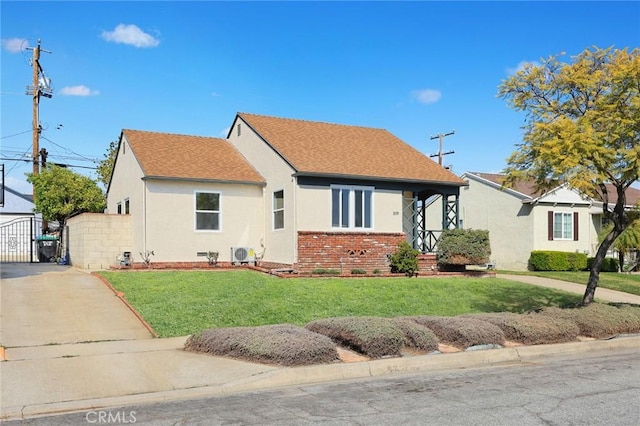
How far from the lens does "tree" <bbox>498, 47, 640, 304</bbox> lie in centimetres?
1212

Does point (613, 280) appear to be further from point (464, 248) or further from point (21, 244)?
point (21, 244)

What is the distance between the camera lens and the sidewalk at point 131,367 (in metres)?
7.19

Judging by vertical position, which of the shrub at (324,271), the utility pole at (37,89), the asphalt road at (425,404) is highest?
the utility pole at (37,89)

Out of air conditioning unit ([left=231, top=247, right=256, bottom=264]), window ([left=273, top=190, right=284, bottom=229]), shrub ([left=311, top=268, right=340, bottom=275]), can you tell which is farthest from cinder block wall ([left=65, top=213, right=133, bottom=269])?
shrub ([left=311, top=268, right=340, bottom=275])

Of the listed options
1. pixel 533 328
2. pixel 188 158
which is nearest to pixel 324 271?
pixel 188 158

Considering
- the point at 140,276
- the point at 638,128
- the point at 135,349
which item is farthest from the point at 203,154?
the point at 638,128

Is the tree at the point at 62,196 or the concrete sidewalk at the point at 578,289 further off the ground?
the tree at the point at 62,196

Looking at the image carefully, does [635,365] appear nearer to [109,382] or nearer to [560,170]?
[560,170]

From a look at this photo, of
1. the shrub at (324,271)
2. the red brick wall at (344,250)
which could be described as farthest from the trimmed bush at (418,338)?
the red brick wall at (344,250)

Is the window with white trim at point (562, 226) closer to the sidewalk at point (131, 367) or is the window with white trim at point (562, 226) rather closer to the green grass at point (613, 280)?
the green grass at point (613, 280)

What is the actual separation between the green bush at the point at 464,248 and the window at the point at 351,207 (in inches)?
107

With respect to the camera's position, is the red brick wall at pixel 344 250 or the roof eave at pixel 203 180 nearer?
the red brick wall at pixel 344 250

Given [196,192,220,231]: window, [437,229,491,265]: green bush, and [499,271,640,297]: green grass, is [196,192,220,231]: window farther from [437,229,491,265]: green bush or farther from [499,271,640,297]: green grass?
[499,271,640,297]: green grass

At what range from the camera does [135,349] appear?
9727mm
